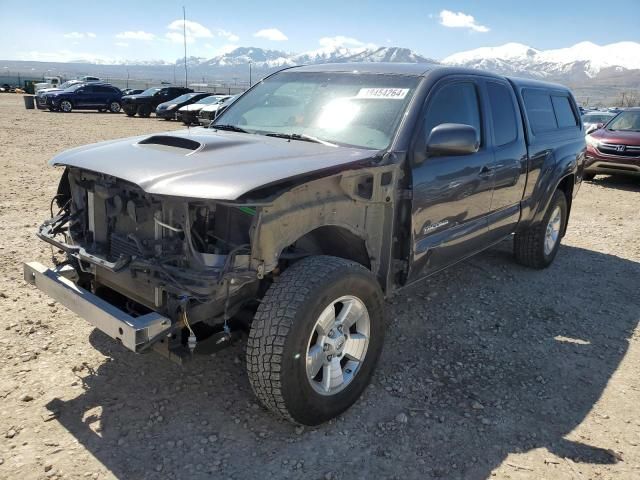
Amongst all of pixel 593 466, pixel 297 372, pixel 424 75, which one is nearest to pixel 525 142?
pixel 424 75

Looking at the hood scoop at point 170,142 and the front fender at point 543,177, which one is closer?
the hood scoop at point 170,142

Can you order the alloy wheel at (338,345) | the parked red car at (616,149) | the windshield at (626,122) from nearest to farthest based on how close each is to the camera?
the alloy wheel at (338,345) → the parked red car at (616,149) → the windshield at (626,122)

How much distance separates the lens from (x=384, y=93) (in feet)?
12.0

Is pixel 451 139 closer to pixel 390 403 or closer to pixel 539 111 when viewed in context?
pixel 390 403

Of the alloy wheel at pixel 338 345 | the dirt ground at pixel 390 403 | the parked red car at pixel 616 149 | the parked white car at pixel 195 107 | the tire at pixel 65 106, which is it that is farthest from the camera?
the tire at pixel 65 106

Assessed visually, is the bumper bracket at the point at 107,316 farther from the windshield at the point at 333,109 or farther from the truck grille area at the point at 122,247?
the windshield at the point at 333,109

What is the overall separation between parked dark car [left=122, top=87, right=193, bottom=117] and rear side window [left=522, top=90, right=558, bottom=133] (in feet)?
81.4

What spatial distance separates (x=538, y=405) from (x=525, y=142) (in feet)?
8.06

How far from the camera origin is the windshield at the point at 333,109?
3.47 meters

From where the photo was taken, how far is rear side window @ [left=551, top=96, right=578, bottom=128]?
5731 millimetres

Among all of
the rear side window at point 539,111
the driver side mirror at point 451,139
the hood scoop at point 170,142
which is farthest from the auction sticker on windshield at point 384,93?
the rear side window at point 539,111

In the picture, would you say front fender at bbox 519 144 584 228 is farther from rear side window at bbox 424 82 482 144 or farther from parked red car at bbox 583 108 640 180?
parked red car at bbox 583 108 640 180

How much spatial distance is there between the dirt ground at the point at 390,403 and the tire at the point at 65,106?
25.4 meters

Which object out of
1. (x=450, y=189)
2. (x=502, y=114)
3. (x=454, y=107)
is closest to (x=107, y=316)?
(x=450, y=189)
